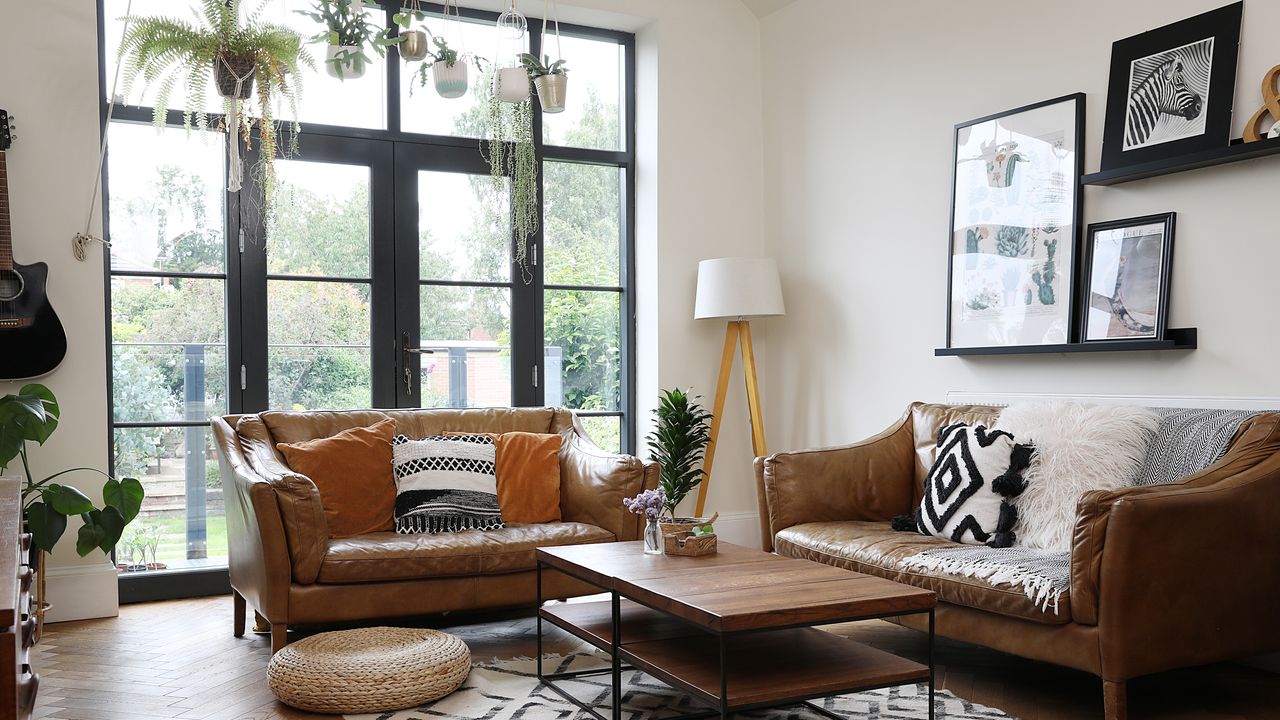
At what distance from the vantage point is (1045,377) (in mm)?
4023

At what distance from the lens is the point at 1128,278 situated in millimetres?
3635

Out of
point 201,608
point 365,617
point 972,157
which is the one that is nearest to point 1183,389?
point 972,157

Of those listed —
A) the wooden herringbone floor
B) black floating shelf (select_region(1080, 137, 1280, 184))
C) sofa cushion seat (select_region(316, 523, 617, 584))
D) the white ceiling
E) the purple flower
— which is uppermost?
the white ceiling

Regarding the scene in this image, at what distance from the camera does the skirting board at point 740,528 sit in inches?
220

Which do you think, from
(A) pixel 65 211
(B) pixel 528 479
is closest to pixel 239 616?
(B) pixel 528 479

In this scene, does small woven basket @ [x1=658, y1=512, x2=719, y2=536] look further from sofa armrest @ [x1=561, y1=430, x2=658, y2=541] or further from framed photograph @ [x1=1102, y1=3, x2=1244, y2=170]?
framed photograph @ [x1=1102, y1=3, x2=1244, y2=170]

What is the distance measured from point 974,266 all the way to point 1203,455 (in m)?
1.45

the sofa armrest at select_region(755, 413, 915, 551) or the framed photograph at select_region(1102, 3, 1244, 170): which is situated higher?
the framed photograph at select_region(1102, 3, 1244, 170)

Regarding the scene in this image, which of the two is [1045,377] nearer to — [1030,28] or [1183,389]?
[1183,389]

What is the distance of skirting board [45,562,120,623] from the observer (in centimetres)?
417

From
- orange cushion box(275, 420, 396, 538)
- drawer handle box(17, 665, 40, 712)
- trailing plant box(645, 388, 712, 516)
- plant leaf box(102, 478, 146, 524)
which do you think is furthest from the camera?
trailing plant box(645, 388, 712, 516)

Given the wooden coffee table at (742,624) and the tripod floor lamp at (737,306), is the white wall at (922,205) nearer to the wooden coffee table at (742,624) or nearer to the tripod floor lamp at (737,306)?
the tripod floor lamp at (737,306)

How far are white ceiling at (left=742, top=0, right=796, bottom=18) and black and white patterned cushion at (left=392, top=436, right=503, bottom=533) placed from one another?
2.97 meters

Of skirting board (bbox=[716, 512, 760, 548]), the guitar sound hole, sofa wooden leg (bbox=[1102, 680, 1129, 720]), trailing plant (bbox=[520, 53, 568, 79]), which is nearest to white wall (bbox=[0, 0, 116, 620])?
the guitar sound hole
